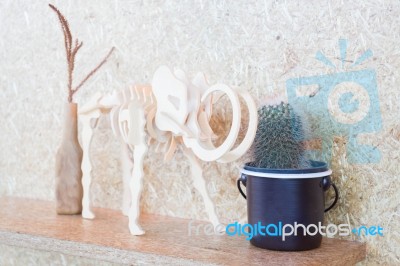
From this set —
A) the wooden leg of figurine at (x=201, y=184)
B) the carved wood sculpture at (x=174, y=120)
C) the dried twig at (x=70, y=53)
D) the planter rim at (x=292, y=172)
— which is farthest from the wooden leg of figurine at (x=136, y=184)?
the dried twig at (x=70, y=53)

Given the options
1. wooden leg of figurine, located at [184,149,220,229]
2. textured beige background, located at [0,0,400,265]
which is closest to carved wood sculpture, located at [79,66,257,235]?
wooden leg of figurine, located at [184,149,220,229]

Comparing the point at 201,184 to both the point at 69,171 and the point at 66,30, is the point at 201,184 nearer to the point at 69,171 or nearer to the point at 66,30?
the point at 69,171

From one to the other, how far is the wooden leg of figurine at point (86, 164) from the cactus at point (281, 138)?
43 centimetres

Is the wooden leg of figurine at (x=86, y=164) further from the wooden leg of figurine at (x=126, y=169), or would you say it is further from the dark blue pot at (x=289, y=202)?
the dark blue pot at (x=289, y=202)

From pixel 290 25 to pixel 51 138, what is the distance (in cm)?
69

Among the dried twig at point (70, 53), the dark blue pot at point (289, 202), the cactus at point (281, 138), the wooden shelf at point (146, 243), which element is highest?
the dried twig at point (70, 53)

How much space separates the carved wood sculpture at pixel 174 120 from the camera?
1.00 meters

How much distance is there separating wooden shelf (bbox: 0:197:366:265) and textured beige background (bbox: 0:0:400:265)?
8 cm

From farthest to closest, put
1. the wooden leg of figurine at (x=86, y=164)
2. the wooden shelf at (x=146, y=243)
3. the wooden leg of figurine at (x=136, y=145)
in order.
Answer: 1. the wooden leg of figurine at (x=86, y=164)
2. the wooden leg of figurine at (x=136, y=145)
3. the wooden shelf at (x=146, y=243)

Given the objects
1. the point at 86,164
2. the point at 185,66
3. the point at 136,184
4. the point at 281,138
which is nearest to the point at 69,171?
the point at 86,164

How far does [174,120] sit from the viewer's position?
1062 mm

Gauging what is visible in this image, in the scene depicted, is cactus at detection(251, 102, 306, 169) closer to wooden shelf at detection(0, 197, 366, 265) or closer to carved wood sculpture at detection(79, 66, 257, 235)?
carved wood sculpture at detection(79, 66, 257, 235)

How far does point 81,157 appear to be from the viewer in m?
1.30

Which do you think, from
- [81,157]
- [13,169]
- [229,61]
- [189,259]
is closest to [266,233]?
[189,259]
